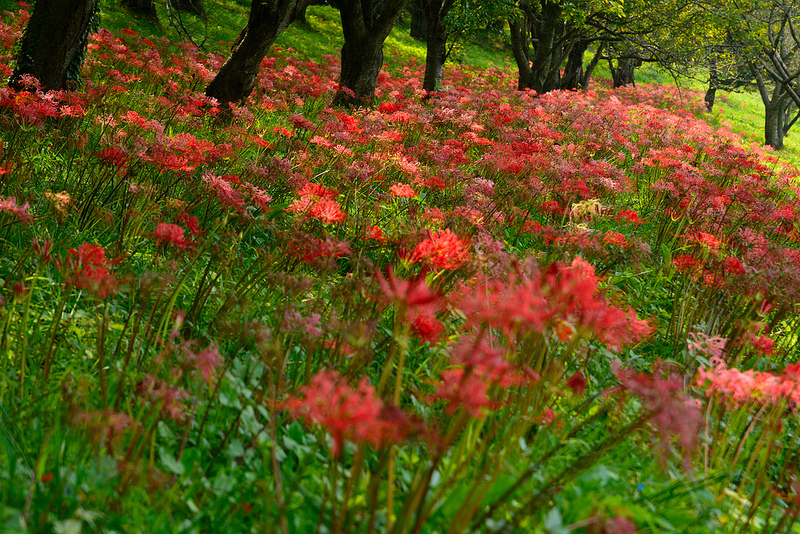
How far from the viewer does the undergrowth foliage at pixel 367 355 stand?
1.29 m

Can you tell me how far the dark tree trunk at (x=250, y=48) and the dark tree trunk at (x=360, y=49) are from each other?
205 centimetres

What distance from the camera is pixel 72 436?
156 centimetres

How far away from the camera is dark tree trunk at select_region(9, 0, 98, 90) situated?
4754mm

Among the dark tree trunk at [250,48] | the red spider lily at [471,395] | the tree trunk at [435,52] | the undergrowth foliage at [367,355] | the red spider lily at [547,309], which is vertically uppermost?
the tree trunk at [435,52]

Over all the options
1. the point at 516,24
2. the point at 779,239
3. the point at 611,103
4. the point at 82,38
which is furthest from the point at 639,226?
the point at 516,24

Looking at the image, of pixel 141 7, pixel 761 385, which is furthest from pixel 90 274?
pixel 141 7

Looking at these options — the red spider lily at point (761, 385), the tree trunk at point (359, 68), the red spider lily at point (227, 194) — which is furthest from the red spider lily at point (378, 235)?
the tree trunk at point (359, 68)

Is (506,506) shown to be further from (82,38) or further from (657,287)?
(82,38)

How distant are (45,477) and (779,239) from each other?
20.6 feet

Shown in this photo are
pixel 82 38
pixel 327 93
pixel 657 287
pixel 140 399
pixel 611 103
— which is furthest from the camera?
pixel 611 103

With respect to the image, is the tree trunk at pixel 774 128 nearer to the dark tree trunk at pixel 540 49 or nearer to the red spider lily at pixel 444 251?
the dark tree trunk at pixel 540 49

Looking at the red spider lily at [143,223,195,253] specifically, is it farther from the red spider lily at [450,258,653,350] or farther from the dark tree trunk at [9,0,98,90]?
the dark tree trunk at [9,0,98,90]

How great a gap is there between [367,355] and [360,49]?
804cm

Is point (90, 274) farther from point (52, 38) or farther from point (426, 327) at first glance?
point (52, 38)
